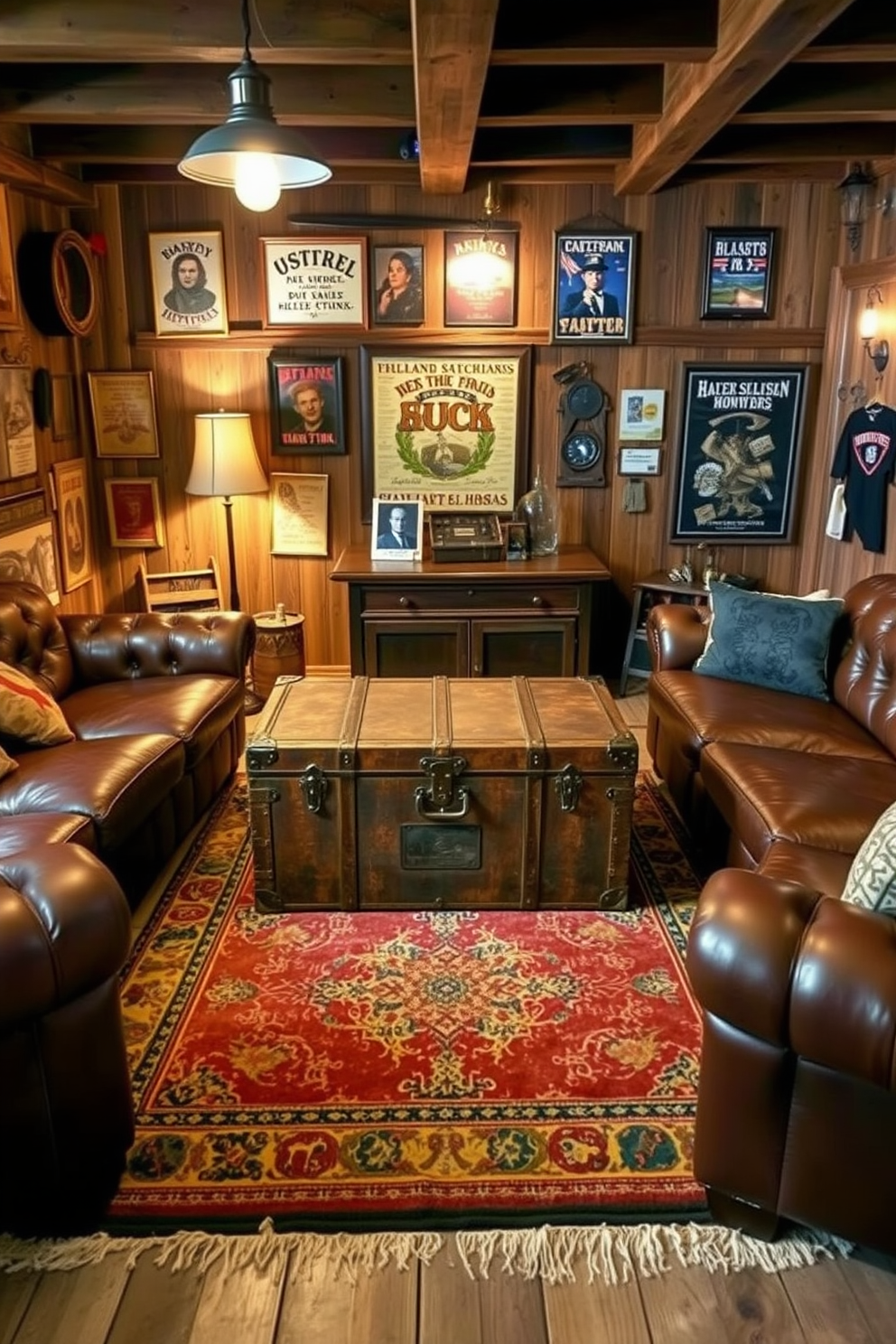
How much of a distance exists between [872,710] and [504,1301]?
7.15ft

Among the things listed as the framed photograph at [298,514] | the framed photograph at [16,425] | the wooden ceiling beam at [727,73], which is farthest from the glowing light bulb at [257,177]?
the framed photograph at [298,514]

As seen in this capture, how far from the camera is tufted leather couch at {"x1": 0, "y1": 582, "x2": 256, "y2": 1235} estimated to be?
1.74 meters

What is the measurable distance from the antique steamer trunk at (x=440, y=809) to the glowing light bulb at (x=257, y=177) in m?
1.46

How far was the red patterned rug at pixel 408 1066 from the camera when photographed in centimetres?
196

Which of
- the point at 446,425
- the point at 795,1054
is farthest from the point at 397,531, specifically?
the point at 795,1054

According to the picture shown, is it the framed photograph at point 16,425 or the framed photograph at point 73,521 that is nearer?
the framed photograph at point 16,425

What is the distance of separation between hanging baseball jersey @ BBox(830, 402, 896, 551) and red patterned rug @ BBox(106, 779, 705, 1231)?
6.30ft

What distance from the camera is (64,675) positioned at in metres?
3.61

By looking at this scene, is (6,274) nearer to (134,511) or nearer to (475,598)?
(134,511)

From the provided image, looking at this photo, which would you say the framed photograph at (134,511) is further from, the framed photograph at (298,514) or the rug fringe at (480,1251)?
the rug fringe at (480,1251)

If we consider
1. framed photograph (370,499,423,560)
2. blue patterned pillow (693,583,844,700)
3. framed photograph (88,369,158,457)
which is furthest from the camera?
framed photograph (88,369,158,457)

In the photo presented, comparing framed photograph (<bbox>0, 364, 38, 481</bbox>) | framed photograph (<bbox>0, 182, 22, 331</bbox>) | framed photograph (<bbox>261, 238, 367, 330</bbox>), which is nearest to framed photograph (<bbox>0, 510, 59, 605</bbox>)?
framed photograph (<bbox>0, 364, 38, 481</bbox>)

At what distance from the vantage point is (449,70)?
8.41ft

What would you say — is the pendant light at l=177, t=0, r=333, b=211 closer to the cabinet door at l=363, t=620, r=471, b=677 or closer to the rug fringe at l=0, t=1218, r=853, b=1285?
the cabinet door at l=363, t=620, r=471, b=677
